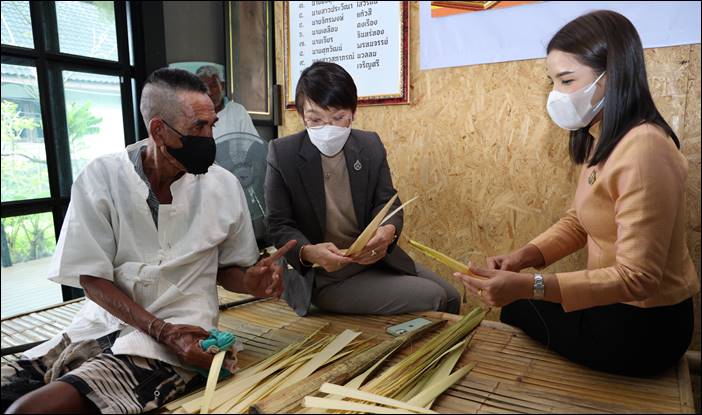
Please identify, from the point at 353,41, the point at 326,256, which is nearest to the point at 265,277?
the point at 326,256

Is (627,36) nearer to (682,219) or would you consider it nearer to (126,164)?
(682,219)

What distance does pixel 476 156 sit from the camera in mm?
2232

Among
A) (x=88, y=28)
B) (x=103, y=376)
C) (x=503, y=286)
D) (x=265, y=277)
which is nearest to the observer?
(x=103, y=376)

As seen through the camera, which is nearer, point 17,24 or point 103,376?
point 103,376

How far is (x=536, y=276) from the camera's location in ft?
4.31

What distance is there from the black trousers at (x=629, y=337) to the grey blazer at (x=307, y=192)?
812 mm

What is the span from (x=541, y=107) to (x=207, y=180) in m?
1.51

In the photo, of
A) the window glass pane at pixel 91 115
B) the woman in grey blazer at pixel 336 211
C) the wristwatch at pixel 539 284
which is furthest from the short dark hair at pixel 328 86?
the wristwatch at pixel 539 284

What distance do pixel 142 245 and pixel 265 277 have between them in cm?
41

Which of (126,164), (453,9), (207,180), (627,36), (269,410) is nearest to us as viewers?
(269,410)

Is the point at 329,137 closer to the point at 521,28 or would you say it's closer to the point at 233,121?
the point at 233,121

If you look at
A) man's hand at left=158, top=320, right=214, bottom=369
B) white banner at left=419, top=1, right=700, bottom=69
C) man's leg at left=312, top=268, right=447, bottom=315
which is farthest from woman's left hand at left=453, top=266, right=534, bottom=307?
white banner at left=419, top=1, right=700, bottom=69

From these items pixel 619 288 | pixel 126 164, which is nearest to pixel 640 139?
pixel 619 288

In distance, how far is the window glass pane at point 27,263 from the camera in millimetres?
1885
